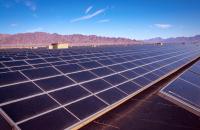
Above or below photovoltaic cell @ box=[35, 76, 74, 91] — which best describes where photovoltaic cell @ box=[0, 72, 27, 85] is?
above

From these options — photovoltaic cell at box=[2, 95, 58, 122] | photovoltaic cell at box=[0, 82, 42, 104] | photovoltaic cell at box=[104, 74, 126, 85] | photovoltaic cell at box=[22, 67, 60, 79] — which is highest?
photovoltaic cell at box=[22, 67, 60, 79]

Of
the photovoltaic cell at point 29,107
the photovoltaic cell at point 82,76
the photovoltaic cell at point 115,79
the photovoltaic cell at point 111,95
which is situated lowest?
the photovoltaic cell at point 111,95

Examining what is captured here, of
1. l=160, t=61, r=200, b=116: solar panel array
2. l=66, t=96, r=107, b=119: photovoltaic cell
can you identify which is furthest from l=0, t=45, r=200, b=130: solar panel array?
l=160, t=61, r=200, b=116: solar panel array

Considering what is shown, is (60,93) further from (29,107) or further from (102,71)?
(102,71)

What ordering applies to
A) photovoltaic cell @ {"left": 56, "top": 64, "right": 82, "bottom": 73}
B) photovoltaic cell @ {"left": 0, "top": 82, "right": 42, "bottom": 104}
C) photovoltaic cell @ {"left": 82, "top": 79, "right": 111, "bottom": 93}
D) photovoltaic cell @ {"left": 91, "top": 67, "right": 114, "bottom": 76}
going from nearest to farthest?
photovoltaic cell @ {"left": 0, "top": 82, "right": 42, "bottom": 104}
photovoltaic cell @ {"left": 82, "top": 79, "right": 111, "bottom": 93}
photovoltaic cell @ {"left": 56, "top": 64, "right": 82, "bottom": 73}
photovoltaic cell @ {"left": 91, "top": 67, "right": 114, "bottom": 76}

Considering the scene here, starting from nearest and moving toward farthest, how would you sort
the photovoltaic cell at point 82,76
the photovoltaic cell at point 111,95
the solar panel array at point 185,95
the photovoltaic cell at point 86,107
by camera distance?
the solar panel array at point 185,95 → the photovoltaic cell at point 86,107 → the photovoltaic cell at point 111,95 → the photovoltaic cell at point 82,76

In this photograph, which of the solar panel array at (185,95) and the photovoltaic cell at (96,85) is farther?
the photovoltaic cell at (96,85)

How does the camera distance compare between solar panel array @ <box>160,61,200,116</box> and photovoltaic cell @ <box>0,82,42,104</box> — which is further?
photovoltaic cell @ <box>0,82,42,104</box>

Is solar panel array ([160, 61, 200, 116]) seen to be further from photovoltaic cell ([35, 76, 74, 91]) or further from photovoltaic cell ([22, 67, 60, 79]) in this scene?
photovoltaic cell ([22, 67, 60, 79])

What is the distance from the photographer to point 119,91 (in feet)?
38.0

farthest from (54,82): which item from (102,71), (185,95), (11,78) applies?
(185,95)

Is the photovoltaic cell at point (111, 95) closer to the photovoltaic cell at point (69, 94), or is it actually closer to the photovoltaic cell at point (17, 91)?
the photovoltaic cell at point (69, 94)

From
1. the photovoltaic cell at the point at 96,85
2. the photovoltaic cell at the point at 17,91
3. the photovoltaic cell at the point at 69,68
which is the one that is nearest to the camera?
the photovoltaic cell at the point at 17,91

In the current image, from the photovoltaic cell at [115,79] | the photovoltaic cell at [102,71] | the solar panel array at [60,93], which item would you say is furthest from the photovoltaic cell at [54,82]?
the photovoltaic cell at [102,71]
